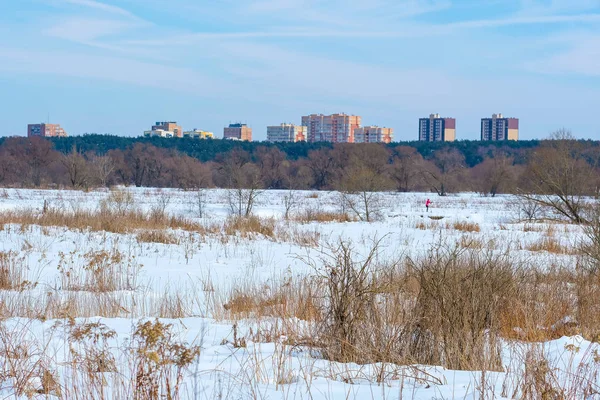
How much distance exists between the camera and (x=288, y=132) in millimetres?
185875

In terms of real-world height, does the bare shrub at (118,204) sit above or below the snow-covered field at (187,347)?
above

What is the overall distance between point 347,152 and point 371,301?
3248 inches

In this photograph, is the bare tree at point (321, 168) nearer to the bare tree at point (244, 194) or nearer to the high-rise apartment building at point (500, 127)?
the bare tree at point (244, 194)

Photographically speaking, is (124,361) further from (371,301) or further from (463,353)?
(463,353)

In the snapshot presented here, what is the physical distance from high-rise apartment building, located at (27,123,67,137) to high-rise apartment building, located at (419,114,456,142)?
11681cm

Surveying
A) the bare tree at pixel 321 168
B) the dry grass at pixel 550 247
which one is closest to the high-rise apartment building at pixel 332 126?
the bare tree at pixel 321 168

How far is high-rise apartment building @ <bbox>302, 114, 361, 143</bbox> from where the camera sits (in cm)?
18712

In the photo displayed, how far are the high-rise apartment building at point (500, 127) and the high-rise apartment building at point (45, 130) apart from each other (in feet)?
445

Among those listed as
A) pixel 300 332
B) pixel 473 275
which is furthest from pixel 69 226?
pixel 473 275

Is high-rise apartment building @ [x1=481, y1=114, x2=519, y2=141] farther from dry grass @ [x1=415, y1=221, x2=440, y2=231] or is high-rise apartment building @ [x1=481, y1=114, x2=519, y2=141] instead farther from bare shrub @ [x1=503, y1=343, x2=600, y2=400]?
bare shrub @ [x1=503, y1=343, x2=600, y2=400]

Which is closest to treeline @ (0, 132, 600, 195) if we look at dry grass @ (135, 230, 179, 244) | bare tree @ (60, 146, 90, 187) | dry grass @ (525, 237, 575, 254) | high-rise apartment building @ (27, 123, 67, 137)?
bare tree @ (60, 146, 90, 187)

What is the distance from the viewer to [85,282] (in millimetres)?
9617

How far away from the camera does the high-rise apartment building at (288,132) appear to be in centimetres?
18562

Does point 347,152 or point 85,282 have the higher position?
point 347,152
